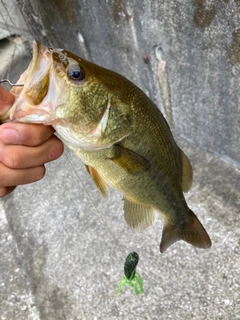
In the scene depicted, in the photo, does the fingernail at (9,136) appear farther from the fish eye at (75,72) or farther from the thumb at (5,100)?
the fish eye at (75,72)

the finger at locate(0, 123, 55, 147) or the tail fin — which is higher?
the finger at locate(0, 123, 55, 147)

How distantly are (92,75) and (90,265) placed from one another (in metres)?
1.56

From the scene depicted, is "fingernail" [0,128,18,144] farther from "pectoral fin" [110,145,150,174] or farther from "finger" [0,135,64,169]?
"pectoral fin" [110,145,150,174]

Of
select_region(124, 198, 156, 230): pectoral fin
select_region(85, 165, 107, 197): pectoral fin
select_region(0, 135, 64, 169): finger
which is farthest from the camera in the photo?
select_region(124, 198, 156, 230): pectoral fin

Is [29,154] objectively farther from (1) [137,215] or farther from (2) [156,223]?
(2) [156,223]

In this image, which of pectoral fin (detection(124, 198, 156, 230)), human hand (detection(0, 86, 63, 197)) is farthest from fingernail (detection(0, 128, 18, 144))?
pectoral fin (detection(124, 198, 156, 230))

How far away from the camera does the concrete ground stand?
7.36 ft

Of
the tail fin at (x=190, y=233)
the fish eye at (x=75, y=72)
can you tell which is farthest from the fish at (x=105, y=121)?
the tail fin at (x=190, y=233)

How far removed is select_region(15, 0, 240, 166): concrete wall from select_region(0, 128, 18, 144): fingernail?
1.30 metres

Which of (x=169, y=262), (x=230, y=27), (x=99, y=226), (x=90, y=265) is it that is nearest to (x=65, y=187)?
(x=99, y=226)

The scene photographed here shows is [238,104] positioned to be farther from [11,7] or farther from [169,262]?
[11,7]

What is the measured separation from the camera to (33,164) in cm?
136

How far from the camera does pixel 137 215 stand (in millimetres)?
1665

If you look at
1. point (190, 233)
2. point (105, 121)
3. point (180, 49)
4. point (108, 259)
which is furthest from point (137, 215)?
point (180, 49)
